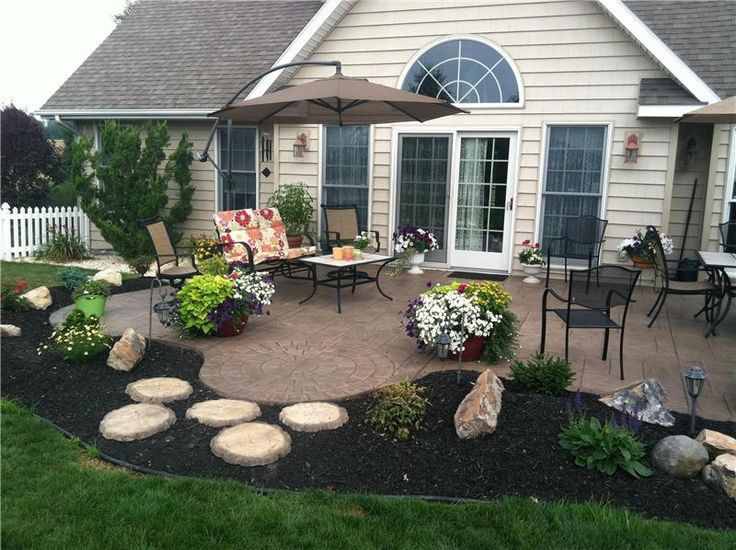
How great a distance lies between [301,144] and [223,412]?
637 centimetres

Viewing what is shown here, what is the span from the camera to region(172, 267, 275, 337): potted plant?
201 inches

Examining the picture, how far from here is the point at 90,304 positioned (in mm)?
5766

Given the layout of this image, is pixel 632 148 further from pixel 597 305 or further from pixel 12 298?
pixel 12 298

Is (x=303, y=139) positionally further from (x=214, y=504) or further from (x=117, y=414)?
(x=214, y=504)

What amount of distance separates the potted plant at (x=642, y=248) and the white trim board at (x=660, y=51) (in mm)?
1722

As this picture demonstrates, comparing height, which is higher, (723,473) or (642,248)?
(642,248)

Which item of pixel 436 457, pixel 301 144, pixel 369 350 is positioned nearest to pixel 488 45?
pixel 301 144

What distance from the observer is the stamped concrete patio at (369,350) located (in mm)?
4219

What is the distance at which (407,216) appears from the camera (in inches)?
362

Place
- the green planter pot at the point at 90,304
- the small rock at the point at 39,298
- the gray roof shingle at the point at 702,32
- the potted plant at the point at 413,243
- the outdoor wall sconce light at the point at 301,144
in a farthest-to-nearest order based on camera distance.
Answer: the outdoor wall sconce light at the point at 301,144 < the potted plant at the point at 413,243 < the gray roof shingle at the point at 702,32 < the small rock at the point at 39,298 < the green planter pot at the point at 90,304

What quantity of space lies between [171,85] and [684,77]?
7.79 m

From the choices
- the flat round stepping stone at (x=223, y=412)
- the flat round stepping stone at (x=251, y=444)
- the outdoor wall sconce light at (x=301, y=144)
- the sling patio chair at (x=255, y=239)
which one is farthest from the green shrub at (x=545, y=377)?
the outdoor wall sconce light at (x=301, y=144)

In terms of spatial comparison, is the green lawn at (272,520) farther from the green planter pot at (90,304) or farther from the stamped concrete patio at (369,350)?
the green planter pot at (90,304)

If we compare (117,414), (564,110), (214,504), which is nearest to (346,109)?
(564,110)
